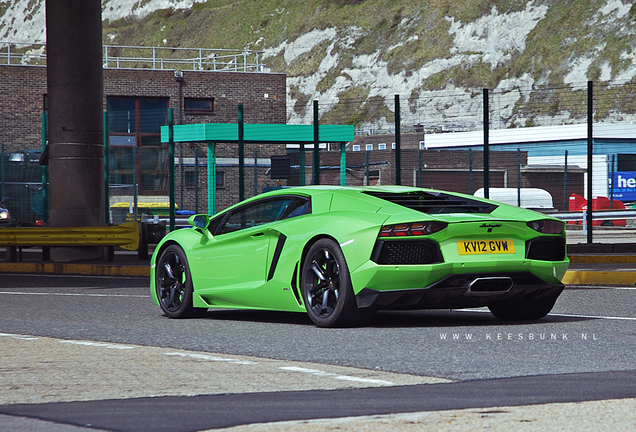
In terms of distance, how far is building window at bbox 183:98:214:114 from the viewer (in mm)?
50312

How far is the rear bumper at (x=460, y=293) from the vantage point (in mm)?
7066

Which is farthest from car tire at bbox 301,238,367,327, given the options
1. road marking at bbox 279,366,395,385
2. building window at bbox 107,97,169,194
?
building window at bbox 107,97,169,194

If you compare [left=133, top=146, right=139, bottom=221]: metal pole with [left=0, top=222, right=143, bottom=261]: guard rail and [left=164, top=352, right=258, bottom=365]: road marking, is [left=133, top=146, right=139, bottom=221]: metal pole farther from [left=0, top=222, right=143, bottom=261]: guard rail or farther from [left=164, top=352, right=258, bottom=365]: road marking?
[left=164, top=352, right=258, bottom=365]: road marking

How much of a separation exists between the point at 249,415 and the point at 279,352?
2.08 m

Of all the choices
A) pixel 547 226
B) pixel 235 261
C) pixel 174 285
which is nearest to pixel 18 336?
pixel 174 285

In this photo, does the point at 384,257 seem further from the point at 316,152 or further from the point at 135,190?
Answer: the point at 135,190

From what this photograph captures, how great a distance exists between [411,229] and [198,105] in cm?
4454

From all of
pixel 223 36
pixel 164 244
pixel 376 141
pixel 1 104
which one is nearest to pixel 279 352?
pixel 164 244

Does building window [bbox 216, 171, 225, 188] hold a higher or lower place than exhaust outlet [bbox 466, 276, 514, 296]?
higher

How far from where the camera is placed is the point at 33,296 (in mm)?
11094

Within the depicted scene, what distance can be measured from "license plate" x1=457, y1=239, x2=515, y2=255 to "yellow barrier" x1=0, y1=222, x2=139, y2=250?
32.7 feet

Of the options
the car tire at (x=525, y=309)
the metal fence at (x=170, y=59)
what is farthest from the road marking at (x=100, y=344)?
the metal fence at (x=170, y=59)

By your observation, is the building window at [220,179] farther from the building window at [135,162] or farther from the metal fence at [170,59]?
the building window at [135,162]

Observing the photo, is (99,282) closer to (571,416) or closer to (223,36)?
(571,416)
